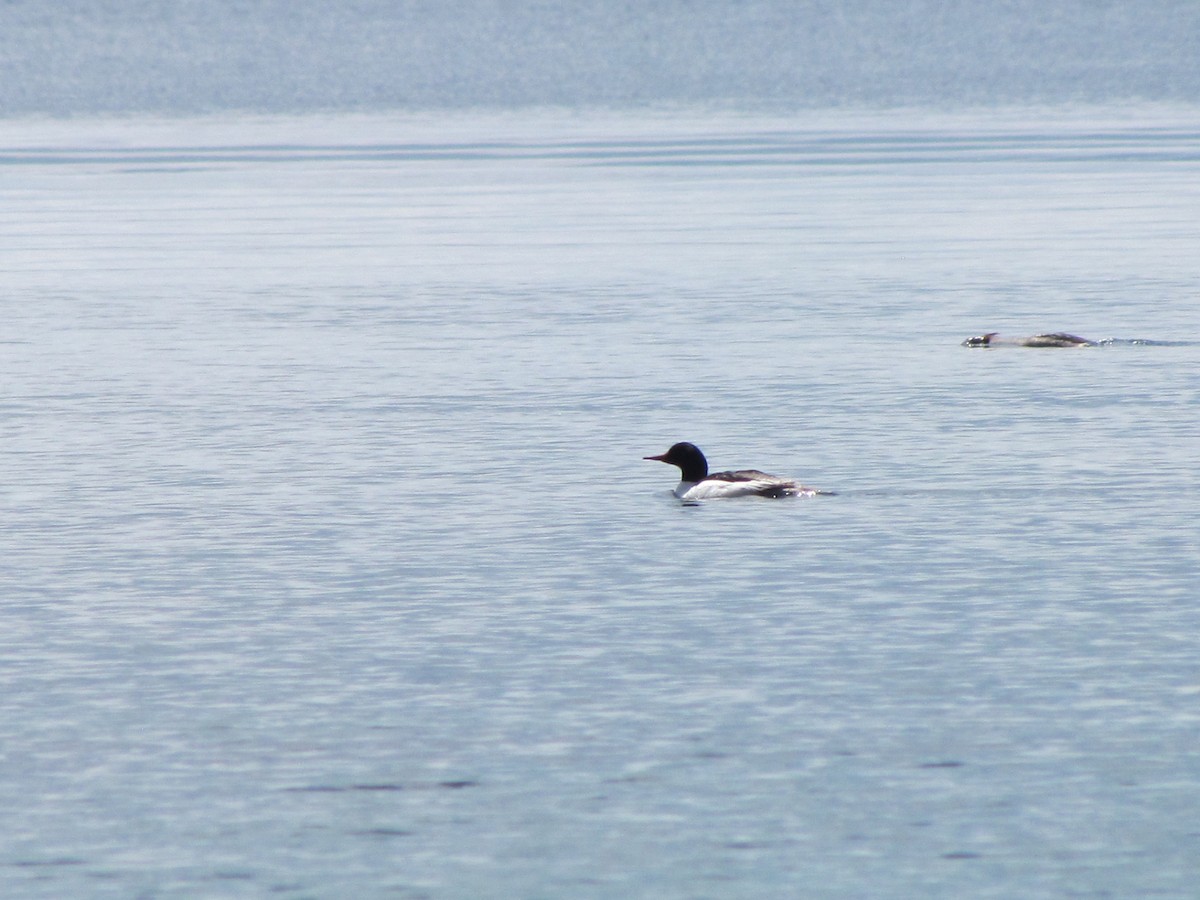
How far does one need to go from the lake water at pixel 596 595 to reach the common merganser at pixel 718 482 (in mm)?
236

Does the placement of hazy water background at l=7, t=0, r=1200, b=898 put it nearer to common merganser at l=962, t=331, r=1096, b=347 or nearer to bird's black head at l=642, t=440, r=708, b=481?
common merganser at l=962, t=331, r=1096, b=347

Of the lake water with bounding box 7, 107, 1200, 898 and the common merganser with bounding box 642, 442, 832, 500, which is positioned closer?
the lake water with bounding box 7, 107, 1200, 898

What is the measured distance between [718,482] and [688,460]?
247 mm

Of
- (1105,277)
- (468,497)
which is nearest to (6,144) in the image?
(1105,277)

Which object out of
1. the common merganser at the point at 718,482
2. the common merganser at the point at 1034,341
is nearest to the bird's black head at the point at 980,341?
the common merganser at the point at 1034,341

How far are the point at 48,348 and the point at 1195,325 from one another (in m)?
11.7

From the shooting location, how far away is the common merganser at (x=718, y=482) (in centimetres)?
1574

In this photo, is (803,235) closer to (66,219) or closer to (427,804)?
(66,219)

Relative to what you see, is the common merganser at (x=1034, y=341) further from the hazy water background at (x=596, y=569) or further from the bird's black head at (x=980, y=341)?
the hazy water background at (x=596, y=569)

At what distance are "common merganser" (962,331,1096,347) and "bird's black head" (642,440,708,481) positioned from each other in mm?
8855

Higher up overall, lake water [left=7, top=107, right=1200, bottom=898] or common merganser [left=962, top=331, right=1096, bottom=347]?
common merganser [left=962, top=331, right=1096, bottom=347]

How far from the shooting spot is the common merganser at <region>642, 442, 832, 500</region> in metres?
15.7

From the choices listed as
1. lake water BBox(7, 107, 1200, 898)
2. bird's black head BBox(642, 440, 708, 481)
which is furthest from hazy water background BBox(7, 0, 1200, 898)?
bird's black head BBox(642, 440, 708, 481)

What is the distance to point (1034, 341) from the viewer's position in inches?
966
